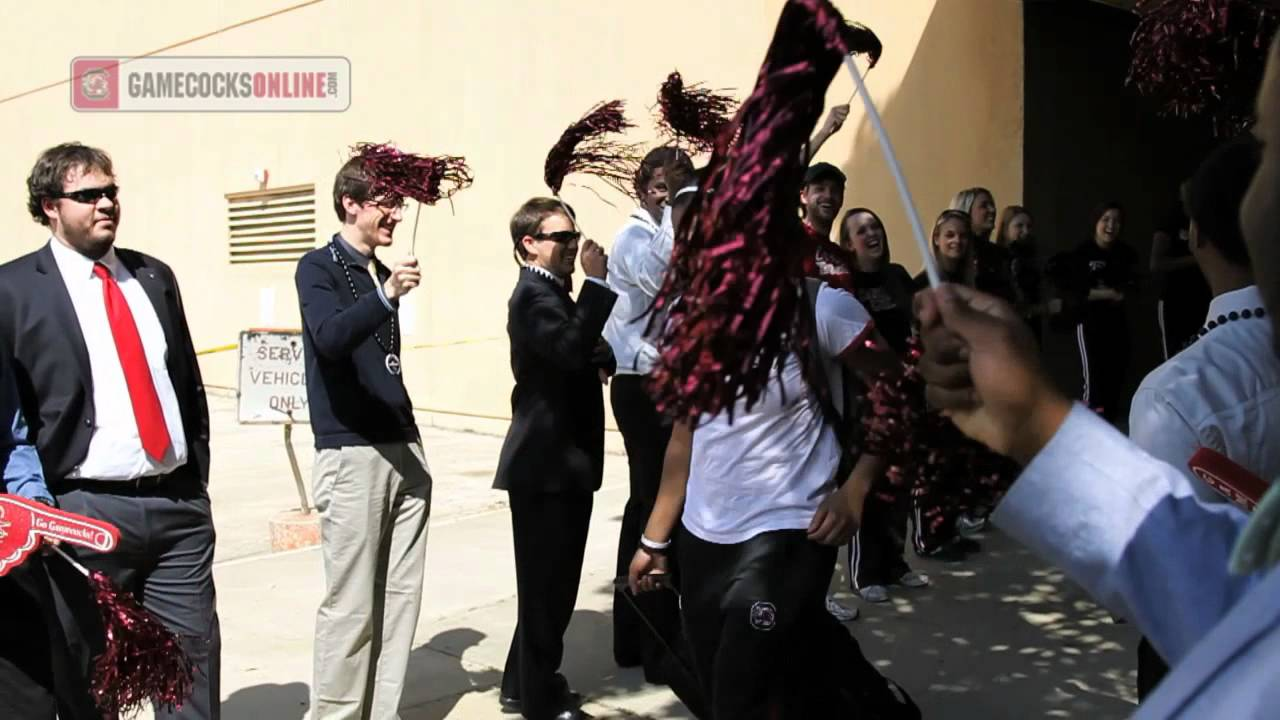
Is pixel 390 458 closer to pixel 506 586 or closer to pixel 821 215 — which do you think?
pixel 821 215

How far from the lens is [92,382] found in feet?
12.3

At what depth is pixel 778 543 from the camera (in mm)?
3189

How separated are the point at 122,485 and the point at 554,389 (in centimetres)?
158

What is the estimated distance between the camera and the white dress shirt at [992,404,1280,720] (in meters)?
1.38

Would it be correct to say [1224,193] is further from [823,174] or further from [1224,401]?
[823,174]

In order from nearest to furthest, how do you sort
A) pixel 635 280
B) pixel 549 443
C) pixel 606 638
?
pixel 549 443
pixel 635 280
pixel 606 638

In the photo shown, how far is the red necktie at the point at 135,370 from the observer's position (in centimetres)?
380

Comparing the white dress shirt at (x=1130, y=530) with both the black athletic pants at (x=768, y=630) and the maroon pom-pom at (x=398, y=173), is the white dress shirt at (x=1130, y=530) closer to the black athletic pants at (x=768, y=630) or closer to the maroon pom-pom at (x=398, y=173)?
the black athletic pants at (x=768, y=630)

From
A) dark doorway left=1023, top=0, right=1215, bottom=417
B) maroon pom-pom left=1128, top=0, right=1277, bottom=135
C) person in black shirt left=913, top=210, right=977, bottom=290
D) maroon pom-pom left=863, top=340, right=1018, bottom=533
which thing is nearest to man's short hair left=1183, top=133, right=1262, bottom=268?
maroon pom-pom left=863, top=340, right=1018, bottom=533

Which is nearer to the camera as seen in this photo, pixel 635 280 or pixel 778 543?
pixel 778 543

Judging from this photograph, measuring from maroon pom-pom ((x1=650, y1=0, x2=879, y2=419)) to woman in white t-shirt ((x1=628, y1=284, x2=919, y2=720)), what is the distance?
1276mm

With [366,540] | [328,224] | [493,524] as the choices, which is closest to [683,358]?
[366,540]

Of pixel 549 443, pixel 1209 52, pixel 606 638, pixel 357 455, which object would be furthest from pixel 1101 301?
pixel 357 455

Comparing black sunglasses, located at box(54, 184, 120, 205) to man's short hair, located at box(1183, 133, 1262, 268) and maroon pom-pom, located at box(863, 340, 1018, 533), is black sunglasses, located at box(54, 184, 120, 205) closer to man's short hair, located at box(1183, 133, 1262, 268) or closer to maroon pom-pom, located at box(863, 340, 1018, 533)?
maroon pom-pom, located at box(863, 340, 1018, 533)
